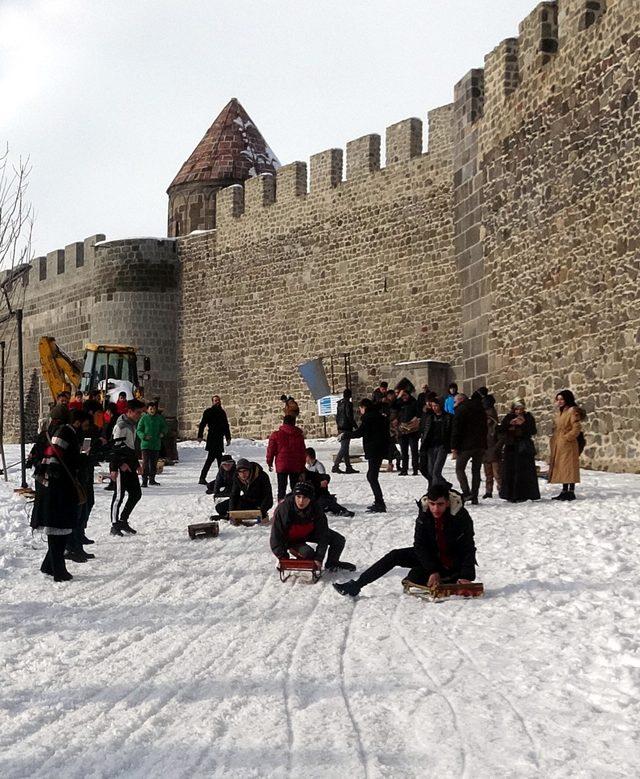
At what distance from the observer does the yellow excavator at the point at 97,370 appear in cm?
2353

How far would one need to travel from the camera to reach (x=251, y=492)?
34.2 ft

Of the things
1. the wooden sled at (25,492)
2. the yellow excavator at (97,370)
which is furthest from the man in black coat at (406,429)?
the yellow excavator at (97,370)

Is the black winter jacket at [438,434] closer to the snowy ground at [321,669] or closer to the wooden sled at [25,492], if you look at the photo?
the snowy ground at [321,669]

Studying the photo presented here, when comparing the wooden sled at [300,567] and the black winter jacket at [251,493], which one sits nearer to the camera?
the wooden sled at [300,567]

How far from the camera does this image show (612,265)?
12633 millimetres

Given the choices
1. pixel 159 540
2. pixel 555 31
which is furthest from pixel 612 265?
pixel 159 540

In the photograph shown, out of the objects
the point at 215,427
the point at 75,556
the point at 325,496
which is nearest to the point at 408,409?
the point at 215,427

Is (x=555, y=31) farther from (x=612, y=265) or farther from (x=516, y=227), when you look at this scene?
(x=612, y=265)

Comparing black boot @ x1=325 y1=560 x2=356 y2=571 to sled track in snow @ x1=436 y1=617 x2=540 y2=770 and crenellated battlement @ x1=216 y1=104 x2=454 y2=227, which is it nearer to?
sled track in snow @ x1=436 y1=617 x2=540 y2=770

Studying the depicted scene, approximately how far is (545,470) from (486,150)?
5.41 metres

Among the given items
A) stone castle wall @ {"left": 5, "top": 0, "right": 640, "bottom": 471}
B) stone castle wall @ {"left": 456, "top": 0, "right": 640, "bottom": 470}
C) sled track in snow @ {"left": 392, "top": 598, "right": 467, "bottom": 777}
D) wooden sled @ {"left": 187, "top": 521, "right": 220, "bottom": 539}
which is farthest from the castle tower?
sled track in snow @ {"left": 392, "top": 598, "right": 467, "bottom": 777}

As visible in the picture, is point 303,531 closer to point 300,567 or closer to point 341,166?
point 300,567

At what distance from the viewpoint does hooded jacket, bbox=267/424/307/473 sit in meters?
11.0

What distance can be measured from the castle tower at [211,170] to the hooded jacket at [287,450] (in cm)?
1947
